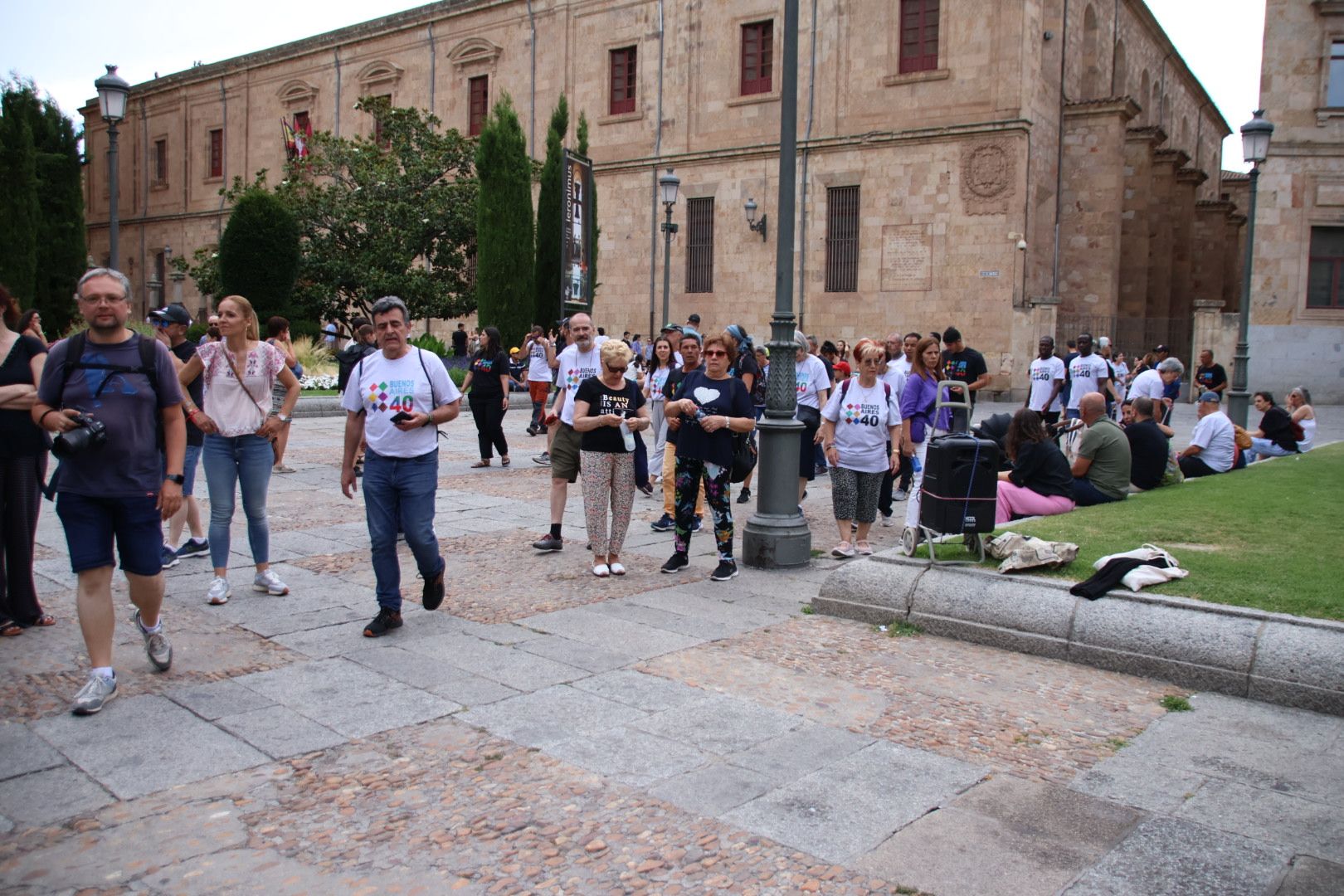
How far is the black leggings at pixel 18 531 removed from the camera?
19.5ft

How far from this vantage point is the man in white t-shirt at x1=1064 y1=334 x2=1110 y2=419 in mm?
14266

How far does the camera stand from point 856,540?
29.2 feet

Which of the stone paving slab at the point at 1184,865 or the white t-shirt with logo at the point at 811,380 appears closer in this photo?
the stone paving slab at the point at 1184,865

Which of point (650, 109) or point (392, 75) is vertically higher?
point (392, 75)

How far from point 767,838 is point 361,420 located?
153 inches

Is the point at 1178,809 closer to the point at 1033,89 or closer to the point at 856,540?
the point at 856,540

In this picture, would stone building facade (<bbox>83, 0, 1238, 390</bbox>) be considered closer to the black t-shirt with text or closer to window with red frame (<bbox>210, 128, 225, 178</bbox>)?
window with red frame (<bbox>210, 128, 225, 178</bbox>)

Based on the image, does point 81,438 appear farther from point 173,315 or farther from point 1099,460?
point 1099,460

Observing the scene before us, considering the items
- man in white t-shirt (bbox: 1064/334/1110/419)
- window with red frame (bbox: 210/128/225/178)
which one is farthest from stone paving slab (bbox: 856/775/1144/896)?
window with red frame (bbox: 210/128/225/178)

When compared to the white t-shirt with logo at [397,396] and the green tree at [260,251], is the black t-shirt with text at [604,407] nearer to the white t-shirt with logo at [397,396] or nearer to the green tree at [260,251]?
the white t-shirt with logo at [397,396]

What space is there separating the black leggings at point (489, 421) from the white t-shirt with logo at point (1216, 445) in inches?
334

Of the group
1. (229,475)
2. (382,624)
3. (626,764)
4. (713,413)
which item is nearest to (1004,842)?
(626,764)

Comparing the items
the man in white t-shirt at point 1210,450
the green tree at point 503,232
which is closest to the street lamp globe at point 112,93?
the green tree at point 503,232

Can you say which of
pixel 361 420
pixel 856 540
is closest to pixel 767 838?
pixel 361 420
